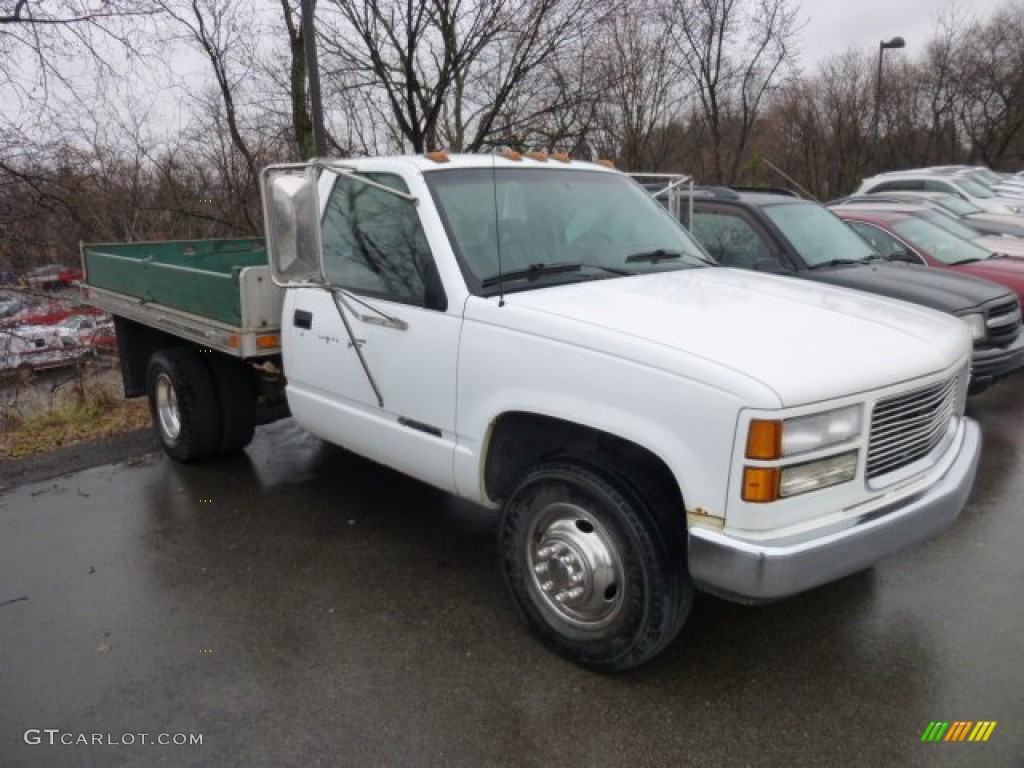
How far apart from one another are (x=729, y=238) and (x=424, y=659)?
475 cm

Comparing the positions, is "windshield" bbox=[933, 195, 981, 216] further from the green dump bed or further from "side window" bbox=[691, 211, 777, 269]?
the green dump bed

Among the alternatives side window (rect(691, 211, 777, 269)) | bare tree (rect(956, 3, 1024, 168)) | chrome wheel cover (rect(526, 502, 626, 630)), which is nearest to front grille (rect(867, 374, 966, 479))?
chrome wheel cover (rect(526, 502, 626, 630))

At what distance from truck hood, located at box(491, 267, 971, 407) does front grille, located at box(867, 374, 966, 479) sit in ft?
0.32

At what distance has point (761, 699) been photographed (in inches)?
118

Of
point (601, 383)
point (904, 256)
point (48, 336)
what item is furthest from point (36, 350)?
point (904, 256)

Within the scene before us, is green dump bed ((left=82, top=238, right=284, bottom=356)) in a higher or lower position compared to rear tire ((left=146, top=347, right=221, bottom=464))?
higher

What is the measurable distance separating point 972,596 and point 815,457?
1736 millimetres

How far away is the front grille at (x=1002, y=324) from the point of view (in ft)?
19.7

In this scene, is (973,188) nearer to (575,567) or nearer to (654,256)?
(654,256)

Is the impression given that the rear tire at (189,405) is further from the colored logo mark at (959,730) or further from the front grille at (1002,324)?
the front grille at (1002,324)

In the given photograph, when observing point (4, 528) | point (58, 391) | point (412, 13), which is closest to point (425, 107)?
point (412, 13)

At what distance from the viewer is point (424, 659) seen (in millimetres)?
3287

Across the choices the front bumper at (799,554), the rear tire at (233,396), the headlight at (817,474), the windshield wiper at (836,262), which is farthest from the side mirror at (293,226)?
the windshield wiper at (836,262)

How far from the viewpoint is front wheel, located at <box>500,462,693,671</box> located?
113 inches
